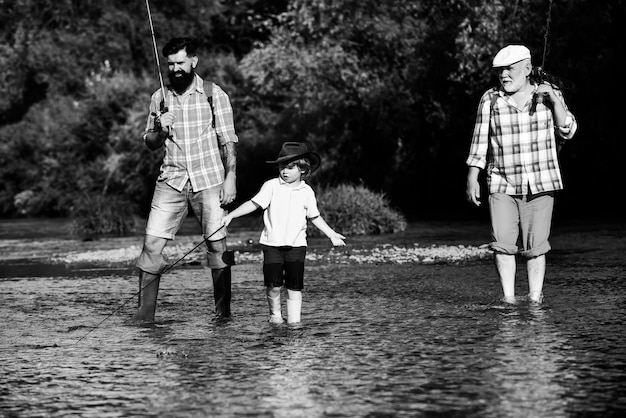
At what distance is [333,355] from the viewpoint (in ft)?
24.7

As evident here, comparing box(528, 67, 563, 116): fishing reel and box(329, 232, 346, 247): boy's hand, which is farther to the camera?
box(528, 67, 563, 116): fishing reel

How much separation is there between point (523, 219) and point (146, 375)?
12.8ft

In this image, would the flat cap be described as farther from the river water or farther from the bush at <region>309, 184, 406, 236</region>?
the bush at <region>309, 184, 406, 236</region>

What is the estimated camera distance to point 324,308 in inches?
400

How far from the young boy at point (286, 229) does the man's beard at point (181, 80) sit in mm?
930

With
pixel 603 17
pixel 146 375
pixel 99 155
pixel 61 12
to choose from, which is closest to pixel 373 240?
pixel 603 17

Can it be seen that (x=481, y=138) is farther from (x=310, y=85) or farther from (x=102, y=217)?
(x=310, y=85)

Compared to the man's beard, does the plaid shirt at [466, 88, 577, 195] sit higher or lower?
lower

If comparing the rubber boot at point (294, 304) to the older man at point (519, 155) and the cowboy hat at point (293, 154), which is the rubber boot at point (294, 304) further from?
the older man at point (519, 155)

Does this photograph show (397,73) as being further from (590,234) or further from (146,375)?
(146,375)

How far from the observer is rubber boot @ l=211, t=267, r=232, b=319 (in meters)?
9.39

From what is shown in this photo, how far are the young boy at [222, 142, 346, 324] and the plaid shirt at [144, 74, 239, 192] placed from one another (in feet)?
1.42

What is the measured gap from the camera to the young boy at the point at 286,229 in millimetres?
9016

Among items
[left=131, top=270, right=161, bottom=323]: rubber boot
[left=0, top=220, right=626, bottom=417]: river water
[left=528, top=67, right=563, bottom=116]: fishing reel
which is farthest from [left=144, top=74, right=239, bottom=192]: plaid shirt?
[left=528, top=67, right=563, bottom=116]: fishing reel
